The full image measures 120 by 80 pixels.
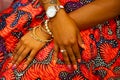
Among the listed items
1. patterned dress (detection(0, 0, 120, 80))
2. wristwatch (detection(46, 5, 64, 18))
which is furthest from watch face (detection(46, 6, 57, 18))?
patterned dress (detection(0, 0, 120, 80))

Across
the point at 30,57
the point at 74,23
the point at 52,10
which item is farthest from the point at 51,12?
the point at 30,57

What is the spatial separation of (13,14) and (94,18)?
0.40 metres

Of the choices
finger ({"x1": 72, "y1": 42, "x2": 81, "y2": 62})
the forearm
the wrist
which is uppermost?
the wrist

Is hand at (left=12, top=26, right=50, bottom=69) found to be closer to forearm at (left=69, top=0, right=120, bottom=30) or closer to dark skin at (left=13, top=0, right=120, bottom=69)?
dark skin at (left=13, top=0, right=120, bottom=69)

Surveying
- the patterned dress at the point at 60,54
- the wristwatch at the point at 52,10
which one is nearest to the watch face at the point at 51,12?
the wristwatch at the point at 52,10

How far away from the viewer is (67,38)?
1450mm

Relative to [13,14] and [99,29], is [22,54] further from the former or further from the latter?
[99,29]

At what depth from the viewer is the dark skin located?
1456 millimetres

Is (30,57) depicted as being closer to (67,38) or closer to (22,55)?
(22,55)

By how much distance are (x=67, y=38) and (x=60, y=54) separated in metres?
0.08

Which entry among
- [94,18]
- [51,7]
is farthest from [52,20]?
[94,18]

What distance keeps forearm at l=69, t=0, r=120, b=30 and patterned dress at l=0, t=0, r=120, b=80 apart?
5cm

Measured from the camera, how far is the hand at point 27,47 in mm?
1479

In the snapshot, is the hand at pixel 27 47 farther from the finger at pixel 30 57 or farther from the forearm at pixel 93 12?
the forearm at pixel 93 12
